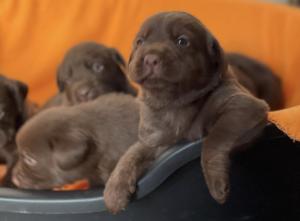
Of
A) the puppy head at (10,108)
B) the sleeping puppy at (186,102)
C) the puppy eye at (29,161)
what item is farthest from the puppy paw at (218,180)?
the puppy head at (10,108)

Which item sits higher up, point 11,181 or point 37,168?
point 37,168


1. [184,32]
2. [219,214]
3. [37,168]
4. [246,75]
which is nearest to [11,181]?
[37,168]

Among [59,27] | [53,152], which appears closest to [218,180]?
[53,152]

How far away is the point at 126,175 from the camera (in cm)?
184

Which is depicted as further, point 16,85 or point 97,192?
point 16,85

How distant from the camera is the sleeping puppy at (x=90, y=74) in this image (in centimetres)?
268

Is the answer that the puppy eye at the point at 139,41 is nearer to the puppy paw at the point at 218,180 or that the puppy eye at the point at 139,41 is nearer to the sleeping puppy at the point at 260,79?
the puppy paw at the point at 218,180

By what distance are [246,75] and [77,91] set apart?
2.77 feet

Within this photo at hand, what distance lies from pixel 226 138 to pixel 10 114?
1293 millimetres

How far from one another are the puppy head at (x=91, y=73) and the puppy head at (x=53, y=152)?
57cm

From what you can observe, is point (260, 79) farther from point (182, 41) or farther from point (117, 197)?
point (117, 197)

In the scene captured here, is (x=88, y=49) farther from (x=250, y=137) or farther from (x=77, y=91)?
(x=250, y=137)

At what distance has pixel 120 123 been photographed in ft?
7.00

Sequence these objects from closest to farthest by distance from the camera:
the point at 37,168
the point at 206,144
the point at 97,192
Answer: the point at 206,144
the point at 97,192
the point at 37,168
